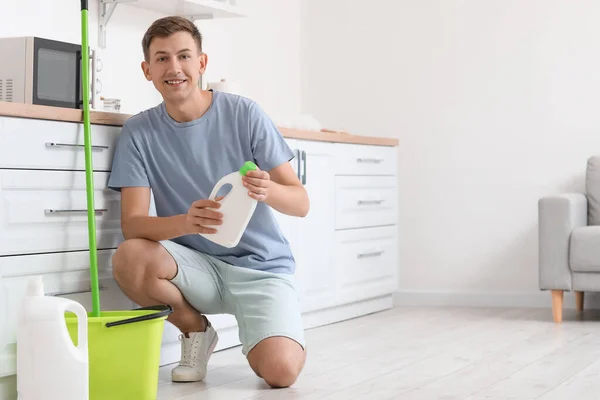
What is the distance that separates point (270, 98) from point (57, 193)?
2480 millimetres

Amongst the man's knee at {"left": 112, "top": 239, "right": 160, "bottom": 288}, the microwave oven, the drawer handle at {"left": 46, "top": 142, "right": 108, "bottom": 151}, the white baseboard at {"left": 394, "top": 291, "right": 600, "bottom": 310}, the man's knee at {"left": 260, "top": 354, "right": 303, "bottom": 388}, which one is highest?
the microwave oven

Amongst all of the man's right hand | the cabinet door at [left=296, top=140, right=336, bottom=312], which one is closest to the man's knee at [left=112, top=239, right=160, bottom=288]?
the man's right hand

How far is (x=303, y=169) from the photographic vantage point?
3.96 meters

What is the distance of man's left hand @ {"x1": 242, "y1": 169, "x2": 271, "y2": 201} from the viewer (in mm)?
2533

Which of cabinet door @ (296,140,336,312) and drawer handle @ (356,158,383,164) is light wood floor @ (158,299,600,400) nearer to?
cabinet door @ (296,140,336,312)

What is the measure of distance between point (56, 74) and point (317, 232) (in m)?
1.50

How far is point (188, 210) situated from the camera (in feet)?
9.10

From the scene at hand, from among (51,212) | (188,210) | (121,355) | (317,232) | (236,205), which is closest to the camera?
(121,355)

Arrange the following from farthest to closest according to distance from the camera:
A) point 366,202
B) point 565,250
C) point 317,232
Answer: point 366,202 → point 565,250 → point 317,232

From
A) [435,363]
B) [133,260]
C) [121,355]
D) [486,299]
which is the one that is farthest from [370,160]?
[121,355]

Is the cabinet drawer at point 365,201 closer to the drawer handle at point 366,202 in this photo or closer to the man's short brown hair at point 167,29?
the drawer handle at point 366,202

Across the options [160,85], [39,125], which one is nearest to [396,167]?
[160,85]

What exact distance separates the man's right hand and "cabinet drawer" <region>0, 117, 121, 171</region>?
1.30 feet

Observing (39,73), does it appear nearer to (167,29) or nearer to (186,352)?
(167,29)
